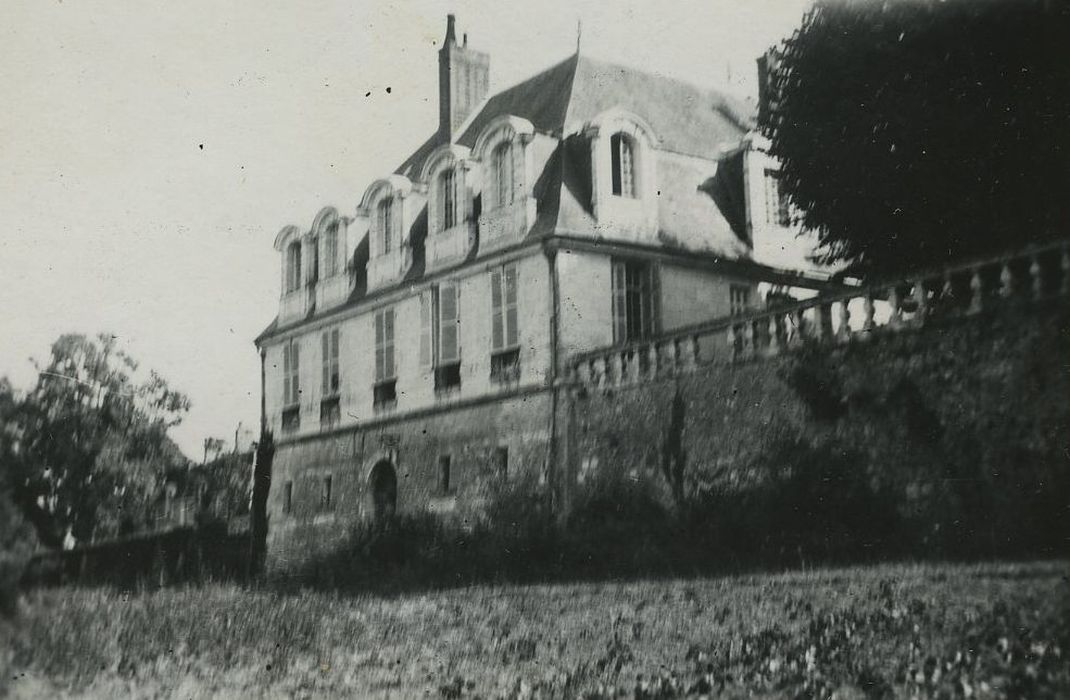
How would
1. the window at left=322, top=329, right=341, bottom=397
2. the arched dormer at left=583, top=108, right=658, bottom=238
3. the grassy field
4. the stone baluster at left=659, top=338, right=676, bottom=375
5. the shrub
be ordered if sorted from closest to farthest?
the grassy field
the shrub
the stone baluster at left=659, top=338, right=676, bottom=375
the arched dormer at left=583, top=108, right=658, bottom=238
the window at left=322, top=329, right=341, bottom=397

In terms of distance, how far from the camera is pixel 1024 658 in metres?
9.30

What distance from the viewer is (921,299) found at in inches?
521

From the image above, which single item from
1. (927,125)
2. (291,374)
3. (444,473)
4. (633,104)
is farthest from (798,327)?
(291,374)

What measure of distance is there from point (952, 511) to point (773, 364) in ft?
10.5

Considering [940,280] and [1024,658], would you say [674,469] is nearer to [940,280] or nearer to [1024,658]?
[940,280]

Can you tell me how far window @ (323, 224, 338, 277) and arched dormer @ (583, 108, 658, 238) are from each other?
6.06m

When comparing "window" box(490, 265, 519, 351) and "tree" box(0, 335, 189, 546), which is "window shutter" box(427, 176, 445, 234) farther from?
"tree" box(0, 335, 189, 546)

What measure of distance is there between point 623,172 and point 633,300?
206cm

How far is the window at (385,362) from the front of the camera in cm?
2109

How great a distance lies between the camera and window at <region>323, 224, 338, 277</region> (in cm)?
2300

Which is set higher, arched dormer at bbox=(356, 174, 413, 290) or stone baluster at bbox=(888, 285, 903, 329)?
arched dormer at bbox=(356, 174, 413, 290)

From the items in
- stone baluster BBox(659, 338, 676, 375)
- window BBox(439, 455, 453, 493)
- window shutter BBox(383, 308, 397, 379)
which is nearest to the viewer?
stone baluster BBox(659, 338, 676, 375)

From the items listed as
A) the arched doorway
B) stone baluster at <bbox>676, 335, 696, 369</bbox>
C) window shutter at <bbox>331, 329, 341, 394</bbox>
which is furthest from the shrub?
window shutter at <bbox>331, 329, 341, 394</bbox>

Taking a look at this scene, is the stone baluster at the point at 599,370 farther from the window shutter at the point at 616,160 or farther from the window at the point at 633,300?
the window shutter at the point at 616,160
